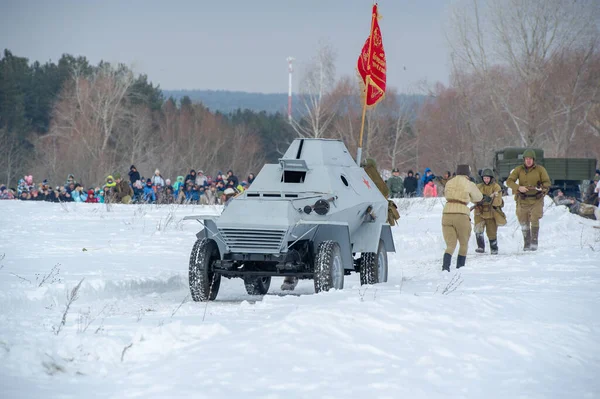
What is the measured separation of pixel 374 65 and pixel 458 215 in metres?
5.73

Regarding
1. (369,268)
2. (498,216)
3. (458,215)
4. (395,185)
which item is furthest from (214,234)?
(395,185)

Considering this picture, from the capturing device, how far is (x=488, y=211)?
1927 centimetres

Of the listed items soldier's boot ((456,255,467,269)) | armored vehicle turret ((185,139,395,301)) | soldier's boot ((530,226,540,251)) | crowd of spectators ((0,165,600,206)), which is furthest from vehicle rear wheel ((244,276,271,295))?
crowd of spectators ((0,165,600,206))

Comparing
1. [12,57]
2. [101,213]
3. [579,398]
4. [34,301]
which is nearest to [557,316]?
[579,398]

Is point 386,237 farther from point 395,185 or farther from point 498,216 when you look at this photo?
point 395,185

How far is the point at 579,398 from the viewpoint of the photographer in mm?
6766

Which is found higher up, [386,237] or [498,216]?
[498,216]

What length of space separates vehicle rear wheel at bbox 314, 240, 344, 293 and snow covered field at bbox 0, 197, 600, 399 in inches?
23.1

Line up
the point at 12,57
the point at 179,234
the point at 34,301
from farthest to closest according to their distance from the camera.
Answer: the point at 12,57, the point at 179,234, the point at 34,301

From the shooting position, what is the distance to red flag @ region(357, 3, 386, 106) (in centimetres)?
2014

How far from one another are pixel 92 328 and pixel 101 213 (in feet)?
51.0

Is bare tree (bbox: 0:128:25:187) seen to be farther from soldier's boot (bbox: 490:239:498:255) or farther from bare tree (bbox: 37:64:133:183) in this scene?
soldier's boot (bbox: 490:239:498:255)

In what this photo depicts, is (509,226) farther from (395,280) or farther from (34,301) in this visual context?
(34,301)

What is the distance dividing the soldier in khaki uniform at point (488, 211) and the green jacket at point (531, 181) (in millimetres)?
588
